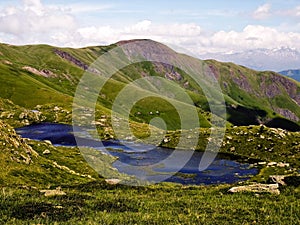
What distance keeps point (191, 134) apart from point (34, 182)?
10155 cm

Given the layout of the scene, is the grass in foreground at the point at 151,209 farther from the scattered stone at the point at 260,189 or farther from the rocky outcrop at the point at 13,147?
the rocky outcrop at the point at 13,147

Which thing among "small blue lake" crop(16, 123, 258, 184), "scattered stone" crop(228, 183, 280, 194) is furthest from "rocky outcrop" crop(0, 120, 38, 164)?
"scattered stone" crop(228, 183, 280, 194)

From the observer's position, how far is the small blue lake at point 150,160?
8988 centimetres

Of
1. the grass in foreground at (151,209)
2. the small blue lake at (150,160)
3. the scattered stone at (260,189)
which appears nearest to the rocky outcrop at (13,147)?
the grass in foreground at (151,209)

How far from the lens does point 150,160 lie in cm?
10994

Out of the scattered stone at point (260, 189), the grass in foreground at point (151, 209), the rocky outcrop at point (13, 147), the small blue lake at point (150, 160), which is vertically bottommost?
the small blue lake at point (150, 160)

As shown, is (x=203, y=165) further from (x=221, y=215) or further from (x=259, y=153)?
(x=221, y=215)

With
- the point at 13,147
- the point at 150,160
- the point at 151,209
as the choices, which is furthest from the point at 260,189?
the point at 150,160

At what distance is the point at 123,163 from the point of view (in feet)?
332

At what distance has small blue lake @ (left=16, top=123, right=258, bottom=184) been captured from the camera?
89875 millimetres

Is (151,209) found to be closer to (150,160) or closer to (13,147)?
(13,147)

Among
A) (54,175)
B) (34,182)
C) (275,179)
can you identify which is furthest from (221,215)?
(54,175)

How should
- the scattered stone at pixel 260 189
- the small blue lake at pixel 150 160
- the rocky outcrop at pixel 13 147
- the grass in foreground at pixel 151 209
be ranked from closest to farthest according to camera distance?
the grass in foreground at pixel 151 209, the scattered stone at pixel 260 189, the rocky outcrop at pixel 13 147, the small blue lake at pixel 150 160

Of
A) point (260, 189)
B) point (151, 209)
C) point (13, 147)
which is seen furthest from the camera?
point (13, 147)
